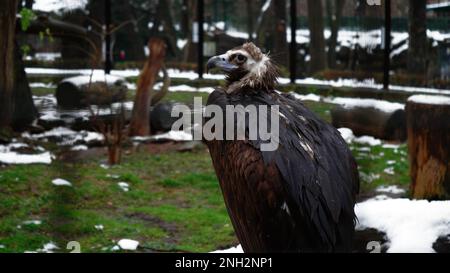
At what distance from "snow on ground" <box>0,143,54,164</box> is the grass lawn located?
14cm

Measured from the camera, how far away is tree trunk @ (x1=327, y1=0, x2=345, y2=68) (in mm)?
8680

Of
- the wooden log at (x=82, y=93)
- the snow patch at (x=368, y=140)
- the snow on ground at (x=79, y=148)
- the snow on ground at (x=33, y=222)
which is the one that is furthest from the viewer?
the wooden log at (x=82, y=93)

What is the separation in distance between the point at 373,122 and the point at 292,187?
18.8 feet

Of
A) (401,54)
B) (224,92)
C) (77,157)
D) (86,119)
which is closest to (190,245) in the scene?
(224,92)

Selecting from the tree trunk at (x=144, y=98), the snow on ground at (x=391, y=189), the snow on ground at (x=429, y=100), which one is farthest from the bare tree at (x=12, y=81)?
the snow on ground at (x=429, y=100)

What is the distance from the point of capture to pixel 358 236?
3971mm

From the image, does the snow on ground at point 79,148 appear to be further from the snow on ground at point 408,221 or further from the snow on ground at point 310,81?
the snow on ground at point 408,221

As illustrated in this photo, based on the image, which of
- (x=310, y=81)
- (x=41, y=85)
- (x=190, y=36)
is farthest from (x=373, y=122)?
(x=41, y=85)

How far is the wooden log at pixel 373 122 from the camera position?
26.2 feet

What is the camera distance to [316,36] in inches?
362

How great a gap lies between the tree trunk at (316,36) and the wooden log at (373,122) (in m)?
1.13

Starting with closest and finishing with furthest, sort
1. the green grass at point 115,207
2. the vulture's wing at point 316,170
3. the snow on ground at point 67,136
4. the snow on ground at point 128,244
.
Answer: the vulture's wing at point 316,170, the snow on ground at point 128,244, the green grass at point 115,207, the snow on ground at point 67,136

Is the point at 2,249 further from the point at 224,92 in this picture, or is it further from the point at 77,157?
the point at 77,157

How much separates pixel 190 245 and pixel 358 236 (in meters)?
1.21
